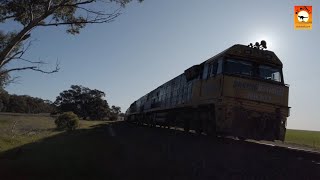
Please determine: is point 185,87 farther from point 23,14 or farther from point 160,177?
point 160,177

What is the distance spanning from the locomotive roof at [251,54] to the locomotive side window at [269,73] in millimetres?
287

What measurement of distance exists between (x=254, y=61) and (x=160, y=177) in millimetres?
9295

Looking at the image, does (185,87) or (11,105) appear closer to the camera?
(185,87)

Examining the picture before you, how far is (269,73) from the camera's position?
16.9 m

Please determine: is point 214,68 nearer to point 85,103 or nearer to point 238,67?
point 238,67

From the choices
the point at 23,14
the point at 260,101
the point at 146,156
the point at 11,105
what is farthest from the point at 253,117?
the point at 11,105

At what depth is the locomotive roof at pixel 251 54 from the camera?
16641mm

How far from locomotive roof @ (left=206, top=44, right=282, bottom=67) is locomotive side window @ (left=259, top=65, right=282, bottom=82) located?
11.3 inches

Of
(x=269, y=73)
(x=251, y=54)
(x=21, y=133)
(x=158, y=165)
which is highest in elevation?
(x=251, y=54)

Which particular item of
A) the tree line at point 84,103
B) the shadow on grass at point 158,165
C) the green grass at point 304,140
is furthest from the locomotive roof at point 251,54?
the tree line at point 84,103

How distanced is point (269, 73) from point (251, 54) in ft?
3.84

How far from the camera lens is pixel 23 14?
20.7 m

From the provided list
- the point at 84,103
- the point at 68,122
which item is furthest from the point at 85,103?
the point at 68,122

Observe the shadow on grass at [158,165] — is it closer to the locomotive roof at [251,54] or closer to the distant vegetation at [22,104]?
the locomotive roof at [251,54]
